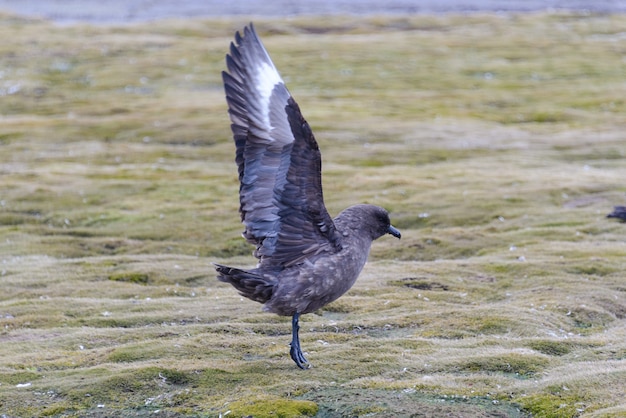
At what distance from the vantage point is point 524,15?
93062 mm

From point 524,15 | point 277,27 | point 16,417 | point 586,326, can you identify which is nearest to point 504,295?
point 586,326

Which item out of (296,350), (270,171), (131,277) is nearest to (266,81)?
(270,171)

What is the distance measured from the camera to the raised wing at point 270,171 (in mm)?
10086

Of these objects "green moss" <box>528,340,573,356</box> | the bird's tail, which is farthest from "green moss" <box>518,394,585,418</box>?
the bird's tail

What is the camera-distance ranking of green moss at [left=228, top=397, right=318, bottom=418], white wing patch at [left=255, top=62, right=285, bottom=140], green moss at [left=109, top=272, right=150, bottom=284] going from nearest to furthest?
green moss at [left=228, top=397, right=318, bottom=418] < white wing patch at [left=255, top=62, right=285, bottom=140] < green moss at [left=109, top=272, right=150, bottom=284]

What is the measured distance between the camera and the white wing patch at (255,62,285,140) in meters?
10.4

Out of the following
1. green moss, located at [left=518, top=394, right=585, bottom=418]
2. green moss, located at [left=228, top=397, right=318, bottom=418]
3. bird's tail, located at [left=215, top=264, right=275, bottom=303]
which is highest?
bird's tail, located at [left=215, top=264, right=275, bottom=303]

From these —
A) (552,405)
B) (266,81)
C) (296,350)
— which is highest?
(266,81)

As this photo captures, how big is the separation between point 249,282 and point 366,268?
7555 millimetres

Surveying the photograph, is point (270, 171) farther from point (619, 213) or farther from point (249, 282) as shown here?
point (619, 213)

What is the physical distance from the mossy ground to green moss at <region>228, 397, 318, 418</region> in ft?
0.12

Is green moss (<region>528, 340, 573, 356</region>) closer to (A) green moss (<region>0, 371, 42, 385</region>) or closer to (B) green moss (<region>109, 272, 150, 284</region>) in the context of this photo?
(A) green moss (<region>0, 371, 42, 385</region>)

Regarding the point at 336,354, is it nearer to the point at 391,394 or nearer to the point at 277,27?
the point at 391,394

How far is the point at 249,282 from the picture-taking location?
32.8ft
